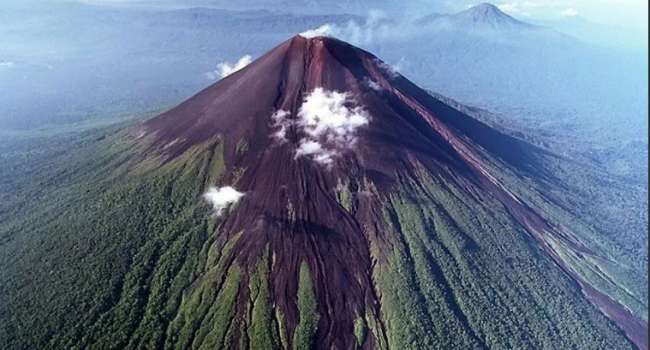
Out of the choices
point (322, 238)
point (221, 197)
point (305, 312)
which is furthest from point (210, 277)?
point (322, 238)

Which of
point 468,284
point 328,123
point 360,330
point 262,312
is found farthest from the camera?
point 328,123

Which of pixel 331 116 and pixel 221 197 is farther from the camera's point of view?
pixel 331 116

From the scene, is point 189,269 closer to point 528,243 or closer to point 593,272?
point 528,243

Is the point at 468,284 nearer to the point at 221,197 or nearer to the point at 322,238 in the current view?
the point at 322,238

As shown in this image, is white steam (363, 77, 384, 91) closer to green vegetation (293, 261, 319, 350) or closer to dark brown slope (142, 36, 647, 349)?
dark brown slope (142, 36, 647, 349)

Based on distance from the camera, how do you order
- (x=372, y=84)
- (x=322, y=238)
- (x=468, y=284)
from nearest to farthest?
(x=322, y=238) → (x=468, y=284) → (x=372, y=84)

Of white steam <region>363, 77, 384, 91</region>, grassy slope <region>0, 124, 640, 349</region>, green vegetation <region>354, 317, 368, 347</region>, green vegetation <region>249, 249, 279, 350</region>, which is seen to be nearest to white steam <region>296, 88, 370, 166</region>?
white steam <region>363, 77, 384, 91</region>

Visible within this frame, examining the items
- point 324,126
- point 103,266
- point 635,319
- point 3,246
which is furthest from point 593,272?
point 3,246
